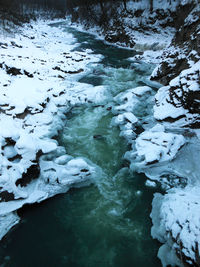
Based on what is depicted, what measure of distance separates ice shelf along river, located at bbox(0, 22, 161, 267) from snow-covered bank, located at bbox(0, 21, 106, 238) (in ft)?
1.17

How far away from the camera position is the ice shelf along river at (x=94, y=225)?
3.90 m

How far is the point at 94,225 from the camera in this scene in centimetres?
445

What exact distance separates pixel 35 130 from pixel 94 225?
4262 mm

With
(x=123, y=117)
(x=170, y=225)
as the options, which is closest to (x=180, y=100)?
(x=123, y=117)

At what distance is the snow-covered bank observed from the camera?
16.0 ft

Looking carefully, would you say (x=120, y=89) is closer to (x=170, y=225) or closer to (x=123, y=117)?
(x=123, y=117)

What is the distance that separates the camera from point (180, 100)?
8.11 metres

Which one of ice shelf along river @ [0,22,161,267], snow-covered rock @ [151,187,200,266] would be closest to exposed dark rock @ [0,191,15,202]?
ice shelf along river @ [0,22,161,267]

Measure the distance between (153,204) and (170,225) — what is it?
85 centimetres

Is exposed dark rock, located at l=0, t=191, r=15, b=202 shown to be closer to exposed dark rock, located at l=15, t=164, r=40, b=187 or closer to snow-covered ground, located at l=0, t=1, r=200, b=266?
snow-covered ground, located at l=0, t=1, r=200, b=266

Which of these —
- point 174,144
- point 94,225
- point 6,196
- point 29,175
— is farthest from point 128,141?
point 6,196

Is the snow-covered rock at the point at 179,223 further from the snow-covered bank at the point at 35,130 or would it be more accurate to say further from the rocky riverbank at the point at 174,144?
the snow-covered bank at the point at 35,130

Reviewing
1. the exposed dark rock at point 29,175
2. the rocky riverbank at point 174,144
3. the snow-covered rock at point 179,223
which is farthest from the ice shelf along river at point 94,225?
the exposed dark rock at point 29,175

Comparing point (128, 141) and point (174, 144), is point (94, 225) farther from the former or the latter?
point (174, 144)
